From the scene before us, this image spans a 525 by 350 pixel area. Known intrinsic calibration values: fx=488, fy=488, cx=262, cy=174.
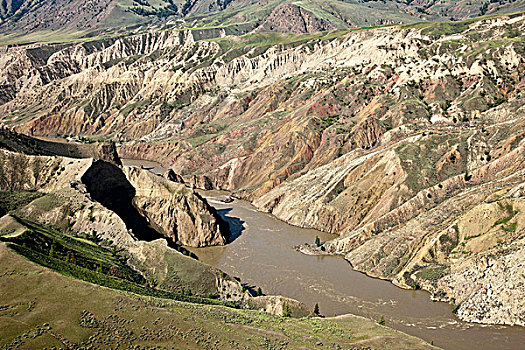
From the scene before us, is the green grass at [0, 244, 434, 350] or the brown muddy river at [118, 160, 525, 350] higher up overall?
the green grass at [0, 244, 434, 350]

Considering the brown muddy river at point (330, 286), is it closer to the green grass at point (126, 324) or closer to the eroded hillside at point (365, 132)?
the eroded hillside at point (365, 132)

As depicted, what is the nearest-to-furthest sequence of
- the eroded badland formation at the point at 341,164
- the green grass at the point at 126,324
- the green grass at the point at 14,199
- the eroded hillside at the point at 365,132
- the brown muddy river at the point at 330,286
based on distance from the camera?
the green grass at the point at 126,324
the brown muddy river at the point at 330,286
the eroded badland formation at the point at 341,164
the eroded hillside at the point at 365,132
the green grass at the point at 14,199

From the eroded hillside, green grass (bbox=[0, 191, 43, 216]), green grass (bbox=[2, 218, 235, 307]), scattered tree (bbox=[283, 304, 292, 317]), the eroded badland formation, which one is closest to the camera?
green grass (bbox=[2, 218, 235, 307])

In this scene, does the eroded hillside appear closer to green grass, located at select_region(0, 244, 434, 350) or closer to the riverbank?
the riverbank

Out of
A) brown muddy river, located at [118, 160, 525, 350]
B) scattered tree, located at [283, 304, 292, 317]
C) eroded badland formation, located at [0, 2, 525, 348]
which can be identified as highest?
eroded badland formation, located at [0, 2, 525, 348]

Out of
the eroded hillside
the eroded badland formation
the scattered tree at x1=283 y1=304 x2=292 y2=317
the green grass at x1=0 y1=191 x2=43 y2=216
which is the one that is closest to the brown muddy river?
the eroded badland formation

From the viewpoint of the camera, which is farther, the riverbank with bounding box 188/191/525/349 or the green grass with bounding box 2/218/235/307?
the riverbank with bounding box 188/191/525/349

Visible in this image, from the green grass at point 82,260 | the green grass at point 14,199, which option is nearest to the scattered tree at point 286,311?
the green grass at point 82,260

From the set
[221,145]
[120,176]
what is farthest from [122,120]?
[120,176]
